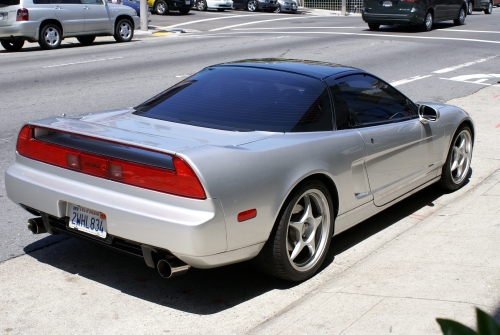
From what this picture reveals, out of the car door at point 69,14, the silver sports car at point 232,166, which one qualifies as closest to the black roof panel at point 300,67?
the silver sports car at point 232,166

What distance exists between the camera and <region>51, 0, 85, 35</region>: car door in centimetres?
1892

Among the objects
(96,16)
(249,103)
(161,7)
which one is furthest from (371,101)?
(161,7)

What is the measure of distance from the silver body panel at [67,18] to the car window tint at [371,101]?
48.2ft

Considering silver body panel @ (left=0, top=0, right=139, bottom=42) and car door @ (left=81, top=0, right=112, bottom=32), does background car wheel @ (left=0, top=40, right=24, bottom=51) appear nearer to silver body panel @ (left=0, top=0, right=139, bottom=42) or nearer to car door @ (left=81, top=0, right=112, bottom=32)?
silver body panel @ (left=0, top=0, right=139, bottom=42)

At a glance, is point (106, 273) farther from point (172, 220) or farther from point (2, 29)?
point (2, 29)

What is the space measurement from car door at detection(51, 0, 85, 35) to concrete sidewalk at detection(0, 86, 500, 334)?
50.1 feet

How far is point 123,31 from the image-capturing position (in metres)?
21.5

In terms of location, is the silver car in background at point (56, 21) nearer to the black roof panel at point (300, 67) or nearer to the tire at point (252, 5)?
the black roof panel at point (300, 67)

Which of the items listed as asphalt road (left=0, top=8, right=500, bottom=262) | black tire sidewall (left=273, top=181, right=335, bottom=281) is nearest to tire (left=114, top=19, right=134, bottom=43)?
asphalt road (left=0, top=8, right=500, bottom=262)

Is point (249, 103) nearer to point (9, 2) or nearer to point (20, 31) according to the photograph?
point (20, 31)

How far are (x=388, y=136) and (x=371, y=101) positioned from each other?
352 millimetres

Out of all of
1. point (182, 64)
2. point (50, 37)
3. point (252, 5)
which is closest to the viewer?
point (182, 64)

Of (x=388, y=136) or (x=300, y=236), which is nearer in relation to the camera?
(x=300, y=236)

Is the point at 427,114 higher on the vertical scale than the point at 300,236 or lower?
higher
